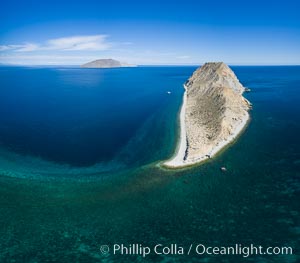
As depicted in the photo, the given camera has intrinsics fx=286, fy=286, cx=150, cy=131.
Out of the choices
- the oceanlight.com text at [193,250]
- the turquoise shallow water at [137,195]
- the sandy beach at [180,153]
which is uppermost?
the sandy beach at [180,153]

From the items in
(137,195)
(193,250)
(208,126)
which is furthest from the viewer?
(208,126)

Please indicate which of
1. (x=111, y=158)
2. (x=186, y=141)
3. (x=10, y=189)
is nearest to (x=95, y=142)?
(x=111, y=158)

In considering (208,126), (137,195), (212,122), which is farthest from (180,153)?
(137,195)

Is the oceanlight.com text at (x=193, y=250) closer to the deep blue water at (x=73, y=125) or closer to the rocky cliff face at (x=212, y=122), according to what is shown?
the rocky cliff face at (x=212, y=122)

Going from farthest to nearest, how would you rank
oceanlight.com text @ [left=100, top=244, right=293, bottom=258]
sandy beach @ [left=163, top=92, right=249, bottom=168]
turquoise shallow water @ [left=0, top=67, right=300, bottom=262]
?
sandy beach @ [left=163, top=92, right=249, bottom=168] → turquoise shallow water @ [left=0, top=67, right=300, bottom=262] → oceanlight.com text @ [left=100, top=244, right=293, bottom=258]

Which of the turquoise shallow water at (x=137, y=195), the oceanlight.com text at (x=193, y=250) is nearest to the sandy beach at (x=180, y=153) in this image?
the turquoise shallow water at (x=137, y=195)

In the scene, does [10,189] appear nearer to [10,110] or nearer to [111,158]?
[111,158]

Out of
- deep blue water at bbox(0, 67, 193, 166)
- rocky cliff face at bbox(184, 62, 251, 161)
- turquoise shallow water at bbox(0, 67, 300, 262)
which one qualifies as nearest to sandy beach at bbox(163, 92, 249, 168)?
rocky cliff face at bbox(184, 62, 251, 161)

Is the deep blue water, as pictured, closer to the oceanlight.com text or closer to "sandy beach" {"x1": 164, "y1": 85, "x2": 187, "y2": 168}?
"sandy beach" {"x1": 164, "y1": 85, "x2": 187, "y2": 168}

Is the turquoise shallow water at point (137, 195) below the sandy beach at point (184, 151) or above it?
below

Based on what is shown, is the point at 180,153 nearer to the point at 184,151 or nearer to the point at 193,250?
the point at 184,151

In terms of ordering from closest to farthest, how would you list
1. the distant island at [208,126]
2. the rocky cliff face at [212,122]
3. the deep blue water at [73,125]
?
the distant island at [208,126] < the rocky cliff face at [212,122] < the deep blue water at [73,125]
